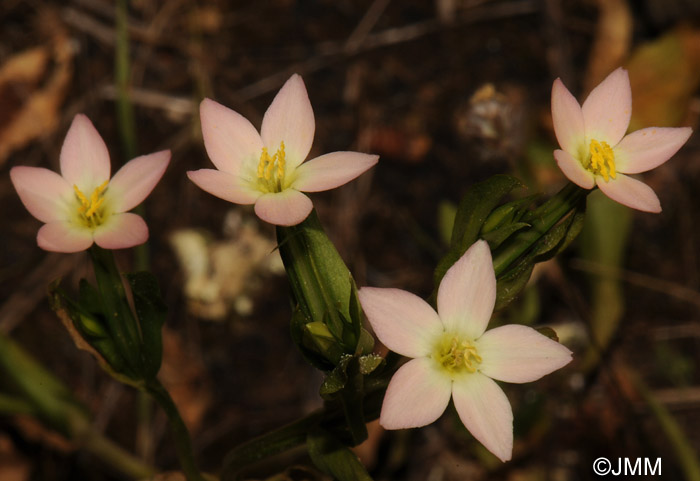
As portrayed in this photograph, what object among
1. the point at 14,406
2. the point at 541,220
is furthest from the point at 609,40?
the point at 14,406

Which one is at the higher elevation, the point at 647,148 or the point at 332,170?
the point at 647,148

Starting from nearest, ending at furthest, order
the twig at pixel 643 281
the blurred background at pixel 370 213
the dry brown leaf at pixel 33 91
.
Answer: the blurred background at pixel 370 213 < the twig at pixel 643 281 < the dry brown leaf at pixel 33 91

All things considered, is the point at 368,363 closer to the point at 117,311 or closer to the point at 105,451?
the point at 117,311

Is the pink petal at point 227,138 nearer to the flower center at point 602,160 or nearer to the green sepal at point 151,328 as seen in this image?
the green sepal at point 151,328

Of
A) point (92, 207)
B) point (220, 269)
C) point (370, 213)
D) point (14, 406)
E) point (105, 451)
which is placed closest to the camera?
point (92, 207)

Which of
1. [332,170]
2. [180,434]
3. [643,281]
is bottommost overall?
[180,434]

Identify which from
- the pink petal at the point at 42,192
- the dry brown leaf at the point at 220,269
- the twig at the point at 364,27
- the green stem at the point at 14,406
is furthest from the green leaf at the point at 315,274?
the twig at the point at 364,27

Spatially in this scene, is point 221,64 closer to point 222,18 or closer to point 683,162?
point 222,18
